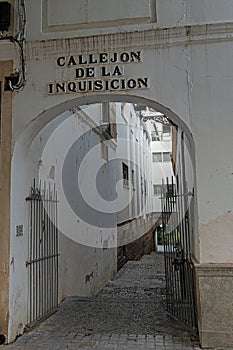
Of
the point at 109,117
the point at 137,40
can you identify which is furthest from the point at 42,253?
the point at 109,117

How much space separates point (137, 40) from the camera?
13.9 feet

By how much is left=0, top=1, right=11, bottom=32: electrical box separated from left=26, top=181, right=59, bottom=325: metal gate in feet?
6.68

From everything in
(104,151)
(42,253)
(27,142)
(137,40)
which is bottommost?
(42,253)

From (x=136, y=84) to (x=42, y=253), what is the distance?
106 inches

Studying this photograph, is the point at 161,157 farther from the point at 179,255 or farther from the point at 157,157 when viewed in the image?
the point at 179,255

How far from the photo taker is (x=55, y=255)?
571 centimetres

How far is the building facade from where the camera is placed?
12.8 ft

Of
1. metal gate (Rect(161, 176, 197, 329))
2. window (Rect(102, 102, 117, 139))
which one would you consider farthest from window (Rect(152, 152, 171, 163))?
metal gate (Rect(161, 176, 197, 329))

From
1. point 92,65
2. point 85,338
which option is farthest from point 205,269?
point 92,65

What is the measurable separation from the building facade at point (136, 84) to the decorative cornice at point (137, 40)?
11 mm

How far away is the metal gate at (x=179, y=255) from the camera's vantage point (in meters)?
4.58

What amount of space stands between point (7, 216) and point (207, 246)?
228 centimetres

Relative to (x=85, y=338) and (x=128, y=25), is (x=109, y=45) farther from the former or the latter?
(x=85, y=338)

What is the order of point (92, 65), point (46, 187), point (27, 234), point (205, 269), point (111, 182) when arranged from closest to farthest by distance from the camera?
point (205, 269), point (92, 65), point (27, 234), point (46, 187), point (111, 182)
